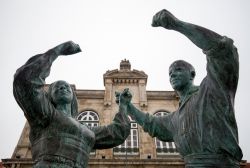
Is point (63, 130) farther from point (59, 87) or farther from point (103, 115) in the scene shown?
point (103, 115)

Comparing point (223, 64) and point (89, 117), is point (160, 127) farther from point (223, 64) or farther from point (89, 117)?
point (89, 117)

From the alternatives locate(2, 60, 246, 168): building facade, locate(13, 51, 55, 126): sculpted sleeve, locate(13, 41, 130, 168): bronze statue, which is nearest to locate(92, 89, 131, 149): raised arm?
locate(13, 41, 130, 168): bronze statue

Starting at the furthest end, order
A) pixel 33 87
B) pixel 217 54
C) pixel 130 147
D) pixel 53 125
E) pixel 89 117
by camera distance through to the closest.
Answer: pixel 89 117
pixel 130 147
pixel 53 125
pixel 33 87
pixel 217 54

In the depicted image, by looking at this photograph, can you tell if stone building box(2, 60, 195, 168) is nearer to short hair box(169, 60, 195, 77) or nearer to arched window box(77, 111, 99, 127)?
arched window box(77, 111, 99, 127)

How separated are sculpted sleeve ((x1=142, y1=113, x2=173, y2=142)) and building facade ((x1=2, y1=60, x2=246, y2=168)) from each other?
10.9 meters

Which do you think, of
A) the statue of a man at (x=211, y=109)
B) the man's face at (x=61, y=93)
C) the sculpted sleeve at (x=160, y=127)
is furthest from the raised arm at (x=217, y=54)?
the man's face at (x=61, y=93)

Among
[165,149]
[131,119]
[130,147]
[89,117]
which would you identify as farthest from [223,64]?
[89,117]

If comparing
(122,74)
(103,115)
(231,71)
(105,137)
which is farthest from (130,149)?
(231,71)

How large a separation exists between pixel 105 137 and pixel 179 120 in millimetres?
983

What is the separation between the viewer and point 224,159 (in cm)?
254

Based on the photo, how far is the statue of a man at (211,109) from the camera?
2.57m

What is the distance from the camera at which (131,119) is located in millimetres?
15695

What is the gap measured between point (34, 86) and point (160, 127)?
164cm

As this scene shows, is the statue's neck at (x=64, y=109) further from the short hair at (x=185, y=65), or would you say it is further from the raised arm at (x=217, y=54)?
the raised arm at (x=217, y=54)
